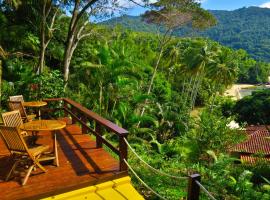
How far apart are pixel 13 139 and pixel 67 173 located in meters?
1.08

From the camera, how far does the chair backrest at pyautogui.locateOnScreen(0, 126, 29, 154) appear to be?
16.2 feet

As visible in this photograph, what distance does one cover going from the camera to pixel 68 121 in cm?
910

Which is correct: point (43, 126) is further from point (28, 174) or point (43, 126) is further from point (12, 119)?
point (12, 119)

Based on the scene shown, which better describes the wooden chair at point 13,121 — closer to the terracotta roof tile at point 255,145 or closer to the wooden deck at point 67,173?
Result: the wooden deck at point 67,173

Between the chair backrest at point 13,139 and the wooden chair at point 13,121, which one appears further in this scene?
the wooden chair at point 13,121

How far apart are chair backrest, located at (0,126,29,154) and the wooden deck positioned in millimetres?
533

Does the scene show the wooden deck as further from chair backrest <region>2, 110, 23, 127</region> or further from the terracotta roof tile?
the terracotta roof tile

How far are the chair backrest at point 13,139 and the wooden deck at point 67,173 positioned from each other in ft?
1.75

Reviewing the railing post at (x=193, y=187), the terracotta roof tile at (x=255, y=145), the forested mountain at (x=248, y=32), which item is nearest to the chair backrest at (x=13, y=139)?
the railing post at (x=193, y=187)

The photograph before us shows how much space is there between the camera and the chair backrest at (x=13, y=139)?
493 cm

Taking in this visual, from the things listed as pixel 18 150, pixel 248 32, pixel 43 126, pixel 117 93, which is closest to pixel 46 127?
pixel 43 126

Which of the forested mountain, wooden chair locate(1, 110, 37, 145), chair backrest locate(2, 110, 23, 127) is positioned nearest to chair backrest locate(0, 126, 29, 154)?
wooden chair locate(1, 110, 37, 145)

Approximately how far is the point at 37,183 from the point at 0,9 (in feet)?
48.4

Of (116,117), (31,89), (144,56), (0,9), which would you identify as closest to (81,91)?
(116,117)
